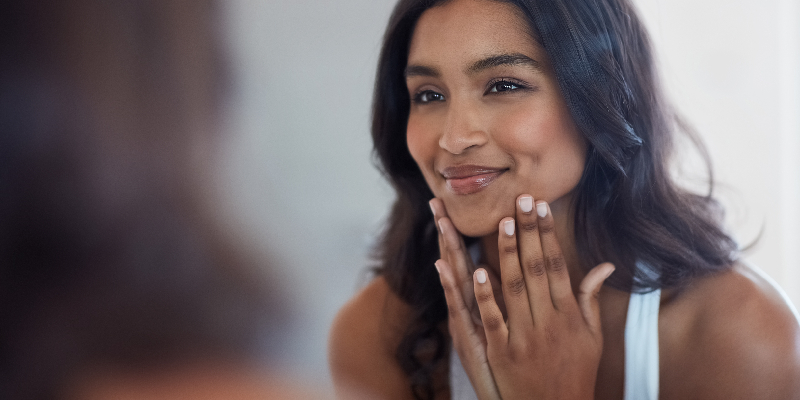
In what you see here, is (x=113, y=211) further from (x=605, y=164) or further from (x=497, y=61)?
(x=605, y=164)

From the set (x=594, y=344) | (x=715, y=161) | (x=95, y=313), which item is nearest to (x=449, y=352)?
(x=594, y=344)

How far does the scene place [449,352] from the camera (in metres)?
0.71

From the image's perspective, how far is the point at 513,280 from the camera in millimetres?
568

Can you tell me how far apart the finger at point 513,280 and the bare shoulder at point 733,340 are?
185 millimetres

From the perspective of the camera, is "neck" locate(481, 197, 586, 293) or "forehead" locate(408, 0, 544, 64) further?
"neck" locate(481, 197, 586, 293)

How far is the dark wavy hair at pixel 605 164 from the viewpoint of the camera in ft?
1.87

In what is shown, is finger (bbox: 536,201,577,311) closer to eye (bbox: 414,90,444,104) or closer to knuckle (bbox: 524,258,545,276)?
knuckle (bbox: 524,258,545,276)

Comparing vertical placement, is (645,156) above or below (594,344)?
above

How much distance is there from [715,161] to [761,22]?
8.5 inches

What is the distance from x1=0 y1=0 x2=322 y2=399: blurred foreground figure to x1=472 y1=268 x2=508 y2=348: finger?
0.23 metres

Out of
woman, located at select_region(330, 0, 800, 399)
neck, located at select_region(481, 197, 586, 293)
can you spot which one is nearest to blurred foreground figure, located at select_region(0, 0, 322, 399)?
A: woman, located at select_region(330, 0, 800, 399)

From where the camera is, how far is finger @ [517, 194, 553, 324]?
56 centimetres

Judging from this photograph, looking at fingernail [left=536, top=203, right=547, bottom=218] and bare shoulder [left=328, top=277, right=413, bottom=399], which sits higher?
fingernail [left=536, top=203, right=547, bottom=218]

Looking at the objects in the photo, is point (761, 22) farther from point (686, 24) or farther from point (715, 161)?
point (715, 161)
